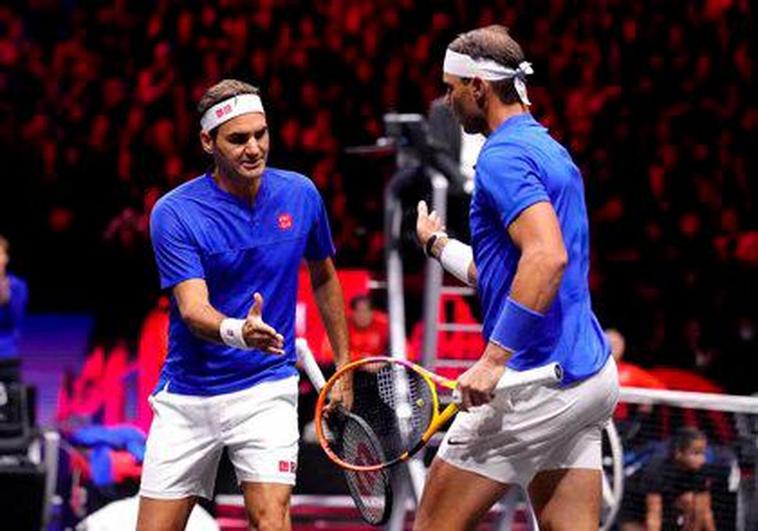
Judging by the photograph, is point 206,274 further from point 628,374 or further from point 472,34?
point 628,374

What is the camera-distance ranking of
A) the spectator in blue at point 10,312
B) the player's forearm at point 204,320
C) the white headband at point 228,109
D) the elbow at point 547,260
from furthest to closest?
1. the spectator in blue at point 10,312
2. the white headband at point 228,109
3. the player's forearm at point 204,320
4. the elbow at point 547,260

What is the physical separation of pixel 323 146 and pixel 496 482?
900 centimetres

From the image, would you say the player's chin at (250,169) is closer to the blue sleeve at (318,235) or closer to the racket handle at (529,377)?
the blue sleeve at (318,235)

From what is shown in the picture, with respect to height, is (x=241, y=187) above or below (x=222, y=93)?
below

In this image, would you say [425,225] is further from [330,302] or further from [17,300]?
[17,300]

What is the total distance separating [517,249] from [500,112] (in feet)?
1.33

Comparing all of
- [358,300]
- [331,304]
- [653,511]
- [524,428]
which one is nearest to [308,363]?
[331,304]

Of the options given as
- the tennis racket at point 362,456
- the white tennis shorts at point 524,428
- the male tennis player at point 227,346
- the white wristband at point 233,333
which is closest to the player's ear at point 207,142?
the male tennis player at point 227,346

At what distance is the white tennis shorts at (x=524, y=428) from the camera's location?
4.74 m

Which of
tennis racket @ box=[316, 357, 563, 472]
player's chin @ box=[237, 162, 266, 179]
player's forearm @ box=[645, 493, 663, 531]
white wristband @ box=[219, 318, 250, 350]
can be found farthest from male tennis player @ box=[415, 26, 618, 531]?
player's forearm @ box=[645, 493, 663, 531]

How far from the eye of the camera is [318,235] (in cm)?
573

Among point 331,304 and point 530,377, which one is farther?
point 331,304

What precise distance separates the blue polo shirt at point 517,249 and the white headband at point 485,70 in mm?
100

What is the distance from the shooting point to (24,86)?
14641mm
